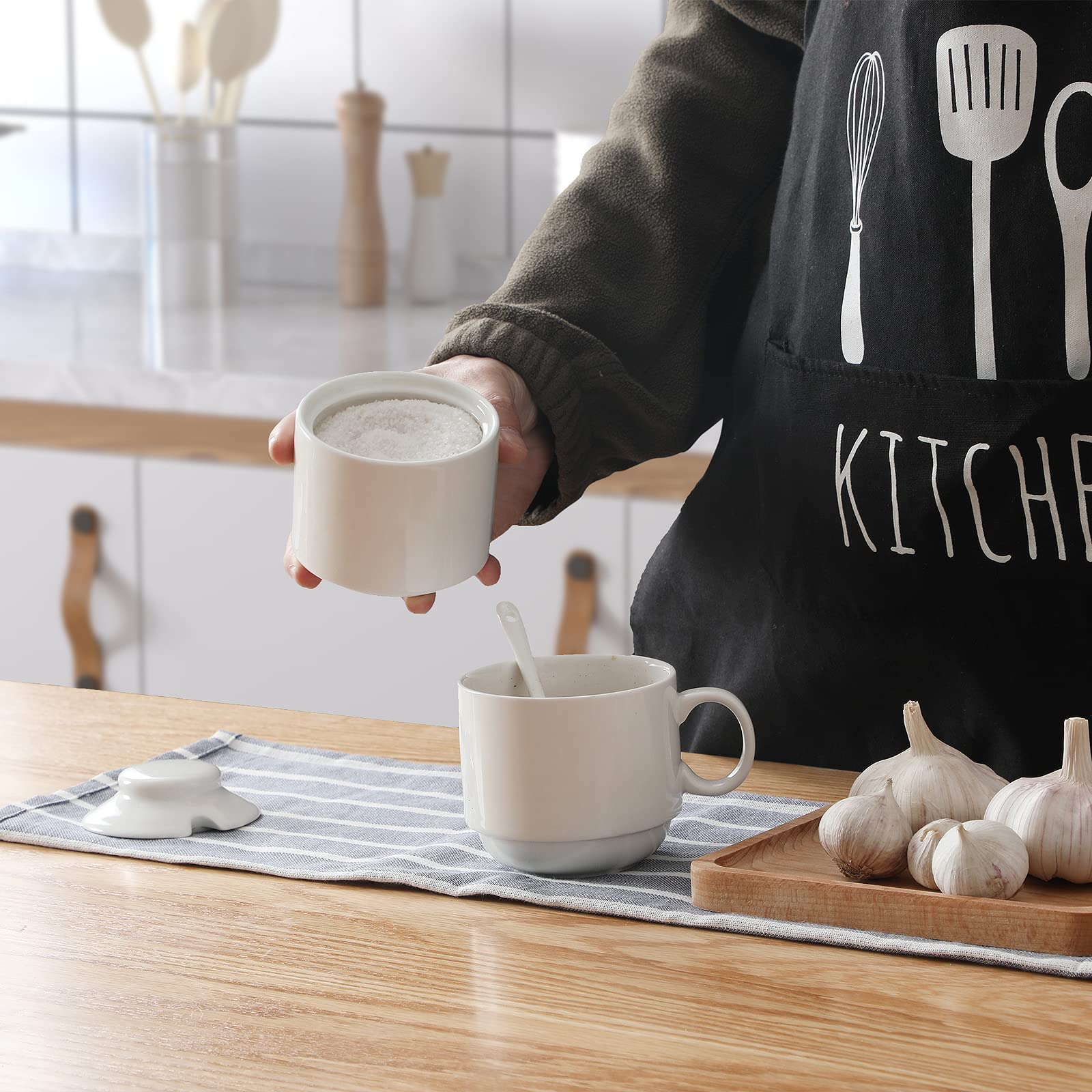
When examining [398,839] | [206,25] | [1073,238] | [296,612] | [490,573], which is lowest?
[296,612]

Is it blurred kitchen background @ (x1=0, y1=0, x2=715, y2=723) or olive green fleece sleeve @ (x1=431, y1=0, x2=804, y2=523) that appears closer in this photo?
olive green fleece sleeve @ (x1=431, y1=0, x2=804, y2=523)

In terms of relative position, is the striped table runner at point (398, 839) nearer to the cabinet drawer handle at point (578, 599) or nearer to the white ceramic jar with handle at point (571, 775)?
the white ceramic jar with handle at point (571, 775)

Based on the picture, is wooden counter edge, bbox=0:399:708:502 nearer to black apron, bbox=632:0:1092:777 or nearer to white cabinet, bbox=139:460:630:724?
white cabinet, bbox=139:460:630:724

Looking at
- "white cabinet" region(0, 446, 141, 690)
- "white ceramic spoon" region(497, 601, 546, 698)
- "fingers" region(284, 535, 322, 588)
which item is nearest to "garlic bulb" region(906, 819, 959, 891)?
"white ceramic spoon" region(497, 601, 546, 698)

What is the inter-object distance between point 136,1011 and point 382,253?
1.80 metres

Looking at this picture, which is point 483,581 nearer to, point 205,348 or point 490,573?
point 490,573

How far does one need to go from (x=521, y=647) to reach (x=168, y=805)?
0.55ft

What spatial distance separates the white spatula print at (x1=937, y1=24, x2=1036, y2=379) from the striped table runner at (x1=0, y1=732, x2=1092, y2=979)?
272 mm

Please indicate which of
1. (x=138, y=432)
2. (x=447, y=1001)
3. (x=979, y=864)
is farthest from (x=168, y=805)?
(x=138, y=432)

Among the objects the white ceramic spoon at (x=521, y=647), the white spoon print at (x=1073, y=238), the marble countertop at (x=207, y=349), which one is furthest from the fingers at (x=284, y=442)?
the marble countertop at (x=207, y=349)

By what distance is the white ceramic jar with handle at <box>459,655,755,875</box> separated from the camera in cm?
63

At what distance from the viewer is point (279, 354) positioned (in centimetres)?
185

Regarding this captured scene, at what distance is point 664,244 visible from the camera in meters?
0.96

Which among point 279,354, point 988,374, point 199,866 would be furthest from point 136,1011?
point 279,354
